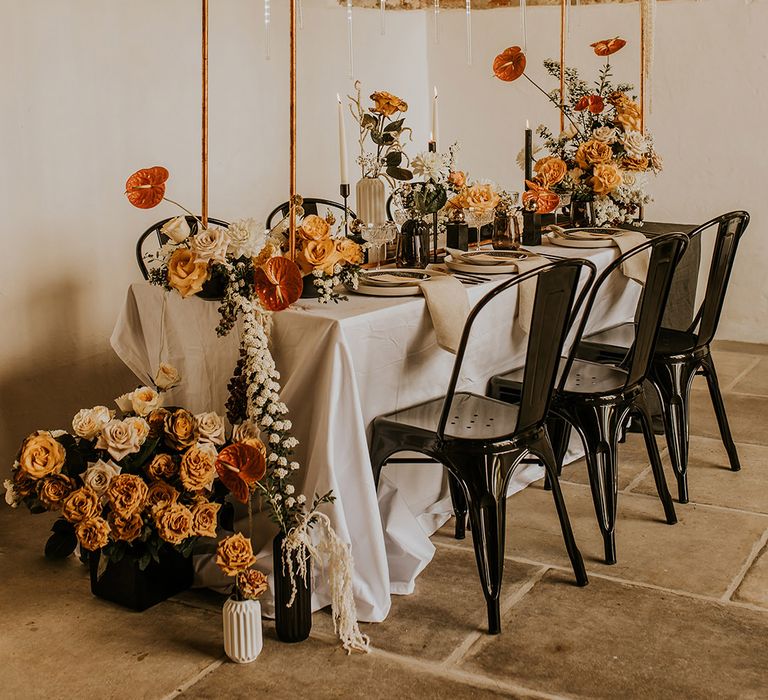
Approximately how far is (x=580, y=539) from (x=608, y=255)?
1.11 m

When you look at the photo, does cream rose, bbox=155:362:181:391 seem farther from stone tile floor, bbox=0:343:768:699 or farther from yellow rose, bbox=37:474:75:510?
stone tile floor, bbox=0:343:768:699

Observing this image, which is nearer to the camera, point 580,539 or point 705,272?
point 580,539

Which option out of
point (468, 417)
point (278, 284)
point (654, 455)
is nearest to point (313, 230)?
point (278, 284)

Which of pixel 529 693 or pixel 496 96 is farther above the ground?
pixel 496 96

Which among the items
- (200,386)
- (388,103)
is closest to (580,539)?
(200,386)

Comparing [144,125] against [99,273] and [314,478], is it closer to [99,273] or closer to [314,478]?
[99,273]

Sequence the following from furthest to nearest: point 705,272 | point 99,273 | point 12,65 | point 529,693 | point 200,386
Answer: point 705,272 < point 99,273 < point 12,65 < point 200,386 < point 529,693

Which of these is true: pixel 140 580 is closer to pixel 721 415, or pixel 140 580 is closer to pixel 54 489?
pixel 54 489

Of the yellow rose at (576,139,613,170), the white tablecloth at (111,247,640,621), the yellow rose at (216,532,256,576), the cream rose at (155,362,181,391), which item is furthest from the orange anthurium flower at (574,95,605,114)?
the yellow rose at (216,532,256,576)

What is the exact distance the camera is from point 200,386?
114 inches

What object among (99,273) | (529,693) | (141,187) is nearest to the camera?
(529,693)

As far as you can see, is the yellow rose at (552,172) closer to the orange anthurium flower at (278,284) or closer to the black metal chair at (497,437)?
the black metal chair at (497,437)

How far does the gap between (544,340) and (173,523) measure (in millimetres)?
1053

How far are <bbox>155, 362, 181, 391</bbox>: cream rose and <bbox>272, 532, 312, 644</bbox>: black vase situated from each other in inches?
22.0
